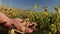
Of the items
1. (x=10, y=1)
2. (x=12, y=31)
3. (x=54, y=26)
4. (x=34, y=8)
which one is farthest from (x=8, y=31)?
(x=10, y=1)

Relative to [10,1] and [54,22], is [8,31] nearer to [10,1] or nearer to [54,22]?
[54,22]

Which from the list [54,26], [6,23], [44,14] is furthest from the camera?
[44,14]

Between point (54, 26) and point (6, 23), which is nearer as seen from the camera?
point (6, 23)

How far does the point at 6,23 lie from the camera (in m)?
0.82

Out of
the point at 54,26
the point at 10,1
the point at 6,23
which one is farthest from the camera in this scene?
the point at 10,1

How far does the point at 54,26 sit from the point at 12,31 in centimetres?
27

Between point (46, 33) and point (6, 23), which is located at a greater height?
point (6, 23)

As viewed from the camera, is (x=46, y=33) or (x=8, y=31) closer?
(x=8, y=31)

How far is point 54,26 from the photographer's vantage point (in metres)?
1.02

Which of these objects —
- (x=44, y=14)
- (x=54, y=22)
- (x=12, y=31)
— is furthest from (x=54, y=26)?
(x=12, y=31)

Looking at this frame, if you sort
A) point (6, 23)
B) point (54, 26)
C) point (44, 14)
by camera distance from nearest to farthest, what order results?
point (6, 23) < point (54, 26) < point (44, 14)

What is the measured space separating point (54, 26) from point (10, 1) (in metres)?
1.34

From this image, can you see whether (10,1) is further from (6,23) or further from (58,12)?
(6,23)

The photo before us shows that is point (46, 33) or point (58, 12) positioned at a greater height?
point (58, 12)
